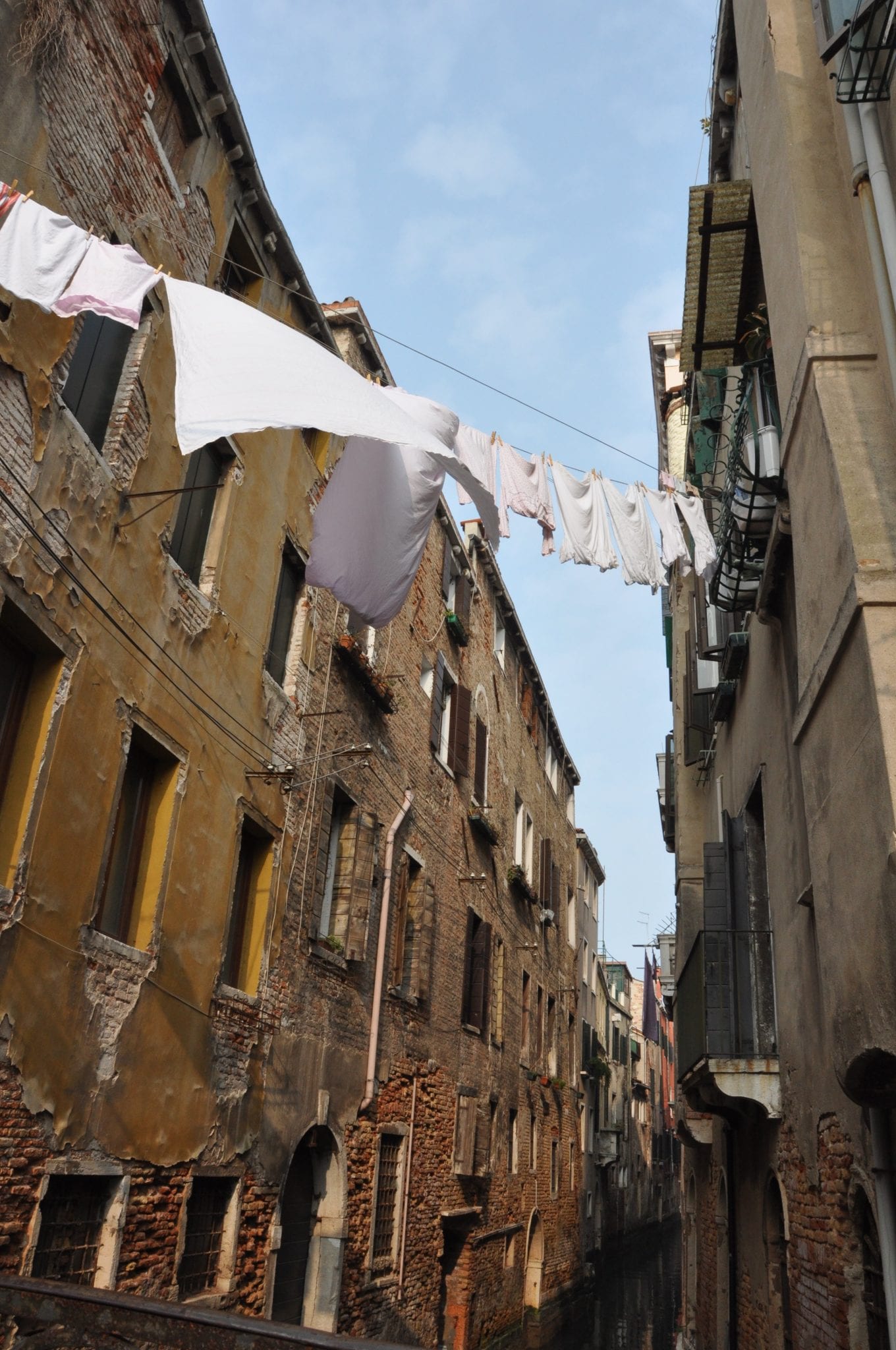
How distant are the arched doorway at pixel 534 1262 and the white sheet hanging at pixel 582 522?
14659 mm

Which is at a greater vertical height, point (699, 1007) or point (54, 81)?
point (54, 81)

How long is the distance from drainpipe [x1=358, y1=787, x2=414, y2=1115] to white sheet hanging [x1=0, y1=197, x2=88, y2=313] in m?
8.01

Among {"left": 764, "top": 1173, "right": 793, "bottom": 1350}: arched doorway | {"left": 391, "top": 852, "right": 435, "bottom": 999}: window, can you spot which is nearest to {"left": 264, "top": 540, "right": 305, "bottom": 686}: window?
{"left": 391, "top": 852, "right": 435, "bottom": 999}: window

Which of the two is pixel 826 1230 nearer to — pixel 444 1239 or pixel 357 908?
pixel 357 908

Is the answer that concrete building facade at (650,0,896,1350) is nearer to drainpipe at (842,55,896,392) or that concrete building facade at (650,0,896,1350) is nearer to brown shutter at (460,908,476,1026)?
drainpipe at (842,55,896,392)

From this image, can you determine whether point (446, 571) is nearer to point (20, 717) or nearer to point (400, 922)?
point (400, 922)

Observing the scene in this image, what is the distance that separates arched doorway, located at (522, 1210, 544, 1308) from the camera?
18.2 meters

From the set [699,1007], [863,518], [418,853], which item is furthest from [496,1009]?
[863,518]

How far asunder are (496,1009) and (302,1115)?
26.5 feet

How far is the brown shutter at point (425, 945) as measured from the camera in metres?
12.5

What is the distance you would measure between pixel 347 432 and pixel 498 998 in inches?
547

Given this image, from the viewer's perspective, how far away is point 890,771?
4.05m

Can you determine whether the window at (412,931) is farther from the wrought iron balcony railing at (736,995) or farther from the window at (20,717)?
the window at (20,717)

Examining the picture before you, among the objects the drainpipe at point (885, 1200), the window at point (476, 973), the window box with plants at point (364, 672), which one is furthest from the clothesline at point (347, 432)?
the window at point (476, 973)
